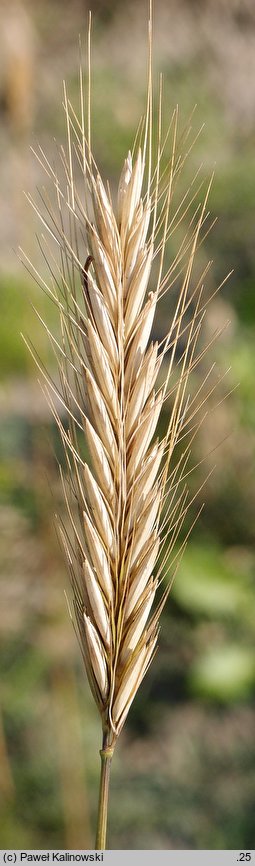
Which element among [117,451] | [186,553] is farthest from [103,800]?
[186,553]

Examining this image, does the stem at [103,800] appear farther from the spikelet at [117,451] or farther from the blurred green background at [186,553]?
the blurred green background at [186,553]

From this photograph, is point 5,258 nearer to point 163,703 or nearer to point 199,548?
point 199,548

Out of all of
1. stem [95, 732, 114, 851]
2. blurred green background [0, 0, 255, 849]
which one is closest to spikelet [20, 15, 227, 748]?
stem [95, 732, 114, 851]

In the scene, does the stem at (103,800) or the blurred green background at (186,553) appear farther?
the blurred green background at (186,553)

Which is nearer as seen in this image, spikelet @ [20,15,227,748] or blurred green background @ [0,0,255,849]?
spikelet @ [20,15,227,748]

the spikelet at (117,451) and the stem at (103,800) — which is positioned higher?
the spikelet at (117,451)

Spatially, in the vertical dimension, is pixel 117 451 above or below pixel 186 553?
above

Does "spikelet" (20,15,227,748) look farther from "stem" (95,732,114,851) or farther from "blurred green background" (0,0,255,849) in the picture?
"blurred green background" (0,0,255,849)

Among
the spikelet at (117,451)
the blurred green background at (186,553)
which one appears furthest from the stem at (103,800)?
the blurred green background at (186,553)

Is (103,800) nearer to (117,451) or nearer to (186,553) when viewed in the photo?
(117,451)
